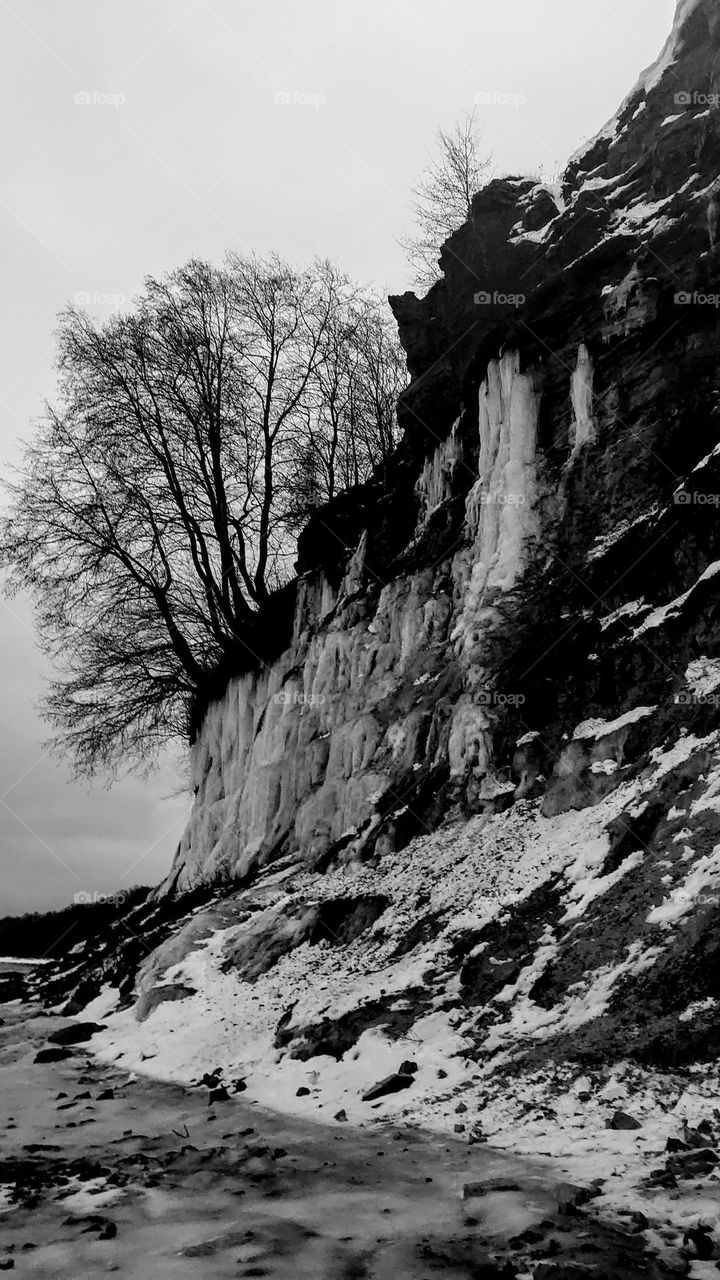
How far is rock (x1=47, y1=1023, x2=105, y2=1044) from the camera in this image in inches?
473

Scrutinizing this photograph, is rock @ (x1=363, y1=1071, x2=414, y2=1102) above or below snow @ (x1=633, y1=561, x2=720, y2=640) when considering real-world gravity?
below

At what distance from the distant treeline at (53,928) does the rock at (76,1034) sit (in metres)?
16.1

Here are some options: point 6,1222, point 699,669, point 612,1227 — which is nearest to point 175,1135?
point 6,1222

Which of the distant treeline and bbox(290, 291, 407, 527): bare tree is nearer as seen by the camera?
bbox(290, 291, 407, 527): bare tree

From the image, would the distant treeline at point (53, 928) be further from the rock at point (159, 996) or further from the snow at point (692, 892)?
the snow at point (692, 892)

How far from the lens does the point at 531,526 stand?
12.8 m

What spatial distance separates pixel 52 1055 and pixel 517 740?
7.16 m

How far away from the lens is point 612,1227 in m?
4.12

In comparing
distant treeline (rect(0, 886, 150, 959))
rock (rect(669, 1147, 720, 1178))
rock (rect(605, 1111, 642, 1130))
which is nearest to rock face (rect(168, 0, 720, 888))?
rock (rect(605, 1111, 642, 1130))

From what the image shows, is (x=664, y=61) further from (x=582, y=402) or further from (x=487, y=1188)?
(x=487, y=1188)

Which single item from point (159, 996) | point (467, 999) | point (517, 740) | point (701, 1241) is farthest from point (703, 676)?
point (159, 996)

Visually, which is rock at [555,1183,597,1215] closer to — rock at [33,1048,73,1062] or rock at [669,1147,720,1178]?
rock at [669,1147,720,1178]

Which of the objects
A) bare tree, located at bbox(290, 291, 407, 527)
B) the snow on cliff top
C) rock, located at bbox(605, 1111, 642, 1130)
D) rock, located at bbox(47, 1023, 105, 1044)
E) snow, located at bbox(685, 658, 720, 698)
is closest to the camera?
rock, located at bbox(605, 1111, 642, 1130)

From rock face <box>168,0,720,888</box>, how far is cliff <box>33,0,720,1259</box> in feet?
0.16
